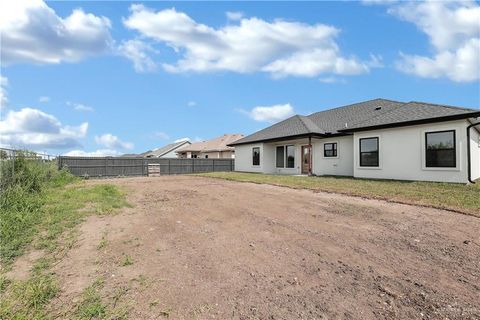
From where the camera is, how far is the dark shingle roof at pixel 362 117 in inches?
464

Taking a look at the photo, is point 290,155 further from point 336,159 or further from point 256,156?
point 336,159

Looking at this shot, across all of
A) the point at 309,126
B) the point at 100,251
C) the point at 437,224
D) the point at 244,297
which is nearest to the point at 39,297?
the point at 100,251

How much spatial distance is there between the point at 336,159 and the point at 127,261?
49.4 feet

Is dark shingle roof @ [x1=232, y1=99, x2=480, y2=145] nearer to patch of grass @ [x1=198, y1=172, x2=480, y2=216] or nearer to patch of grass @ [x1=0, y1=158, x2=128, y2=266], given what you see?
patch of grass @ [x1=198, y1=172, x2=480, y2=216]

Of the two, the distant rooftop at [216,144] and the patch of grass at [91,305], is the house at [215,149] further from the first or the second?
the patch of grass at [91,305]

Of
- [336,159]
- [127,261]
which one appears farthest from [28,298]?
[336,159]

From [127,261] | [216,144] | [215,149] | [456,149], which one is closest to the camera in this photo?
[127,261]

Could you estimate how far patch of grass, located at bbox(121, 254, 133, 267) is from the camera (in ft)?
12.4

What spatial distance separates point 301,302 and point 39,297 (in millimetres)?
2687

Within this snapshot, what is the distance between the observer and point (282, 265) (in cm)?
373

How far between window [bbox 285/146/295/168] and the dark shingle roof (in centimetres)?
135

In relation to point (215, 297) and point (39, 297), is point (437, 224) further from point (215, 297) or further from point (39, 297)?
point (39, 297)

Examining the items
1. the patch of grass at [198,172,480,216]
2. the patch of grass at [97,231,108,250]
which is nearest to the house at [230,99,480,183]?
the patch of grass at [198,172,480,216]

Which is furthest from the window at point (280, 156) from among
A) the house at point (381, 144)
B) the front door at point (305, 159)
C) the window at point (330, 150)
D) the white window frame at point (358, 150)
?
the white window frame at point (358, 150)
